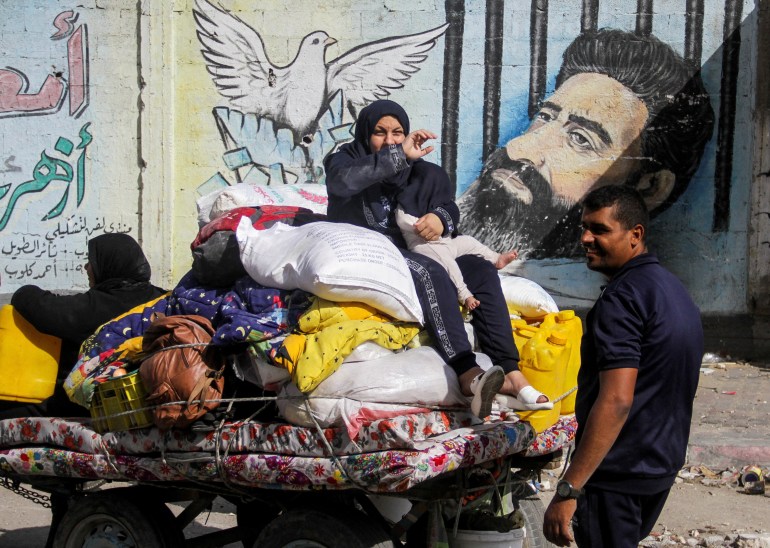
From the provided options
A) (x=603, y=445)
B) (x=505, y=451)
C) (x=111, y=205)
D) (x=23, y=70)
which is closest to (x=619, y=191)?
(x=603, y=445)

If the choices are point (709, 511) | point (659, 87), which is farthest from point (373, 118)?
point (659, 87)

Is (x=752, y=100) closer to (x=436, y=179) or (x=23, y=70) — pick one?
(x=436, y=179)

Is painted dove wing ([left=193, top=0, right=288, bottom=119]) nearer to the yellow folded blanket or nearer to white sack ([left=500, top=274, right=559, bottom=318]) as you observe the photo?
white sack ([left=500, top=274, right=559, bottom=318])

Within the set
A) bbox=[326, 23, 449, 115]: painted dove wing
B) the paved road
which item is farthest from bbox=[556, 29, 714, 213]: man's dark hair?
the paved road

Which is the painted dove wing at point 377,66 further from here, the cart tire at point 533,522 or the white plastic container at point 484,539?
the white plastic container at point 484,539

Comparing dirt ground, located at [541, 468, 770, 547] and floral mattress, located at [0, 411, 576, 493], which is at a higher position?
floral mattress, located at [0, 411, 576, 493]

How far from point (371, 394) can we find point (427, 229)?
1.08m

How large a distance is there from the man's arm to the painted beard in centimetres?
658

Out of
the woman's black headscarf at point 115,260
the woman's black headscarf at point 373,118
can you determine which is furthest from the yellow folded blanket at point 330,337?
the woman's black headscarf at point 115,260

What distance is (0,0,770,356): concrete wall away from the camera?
30.2 ft

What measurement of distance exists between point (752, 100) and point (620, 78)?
1.19 metres

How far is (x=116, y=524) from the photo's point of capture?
387 cm

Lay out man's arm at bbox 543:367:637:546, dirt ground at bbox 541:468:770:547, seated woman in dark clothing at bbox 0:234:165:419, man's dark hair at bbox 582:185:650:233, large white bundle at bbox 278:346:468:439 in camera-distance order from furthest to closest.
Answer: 1. dirt ground at bbox 541:468:770:547
2. seated woman in dark clothing at bbox 0:234:165:419
3. large white bundle at bbox 278:346:468:439
4. man's dark hair at bbox 582:185:650:233
5. man's arm at bbox 543:367:637:546

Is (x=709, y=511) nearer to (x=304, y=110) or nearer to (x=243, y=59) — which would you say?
(x=304, y=110)
